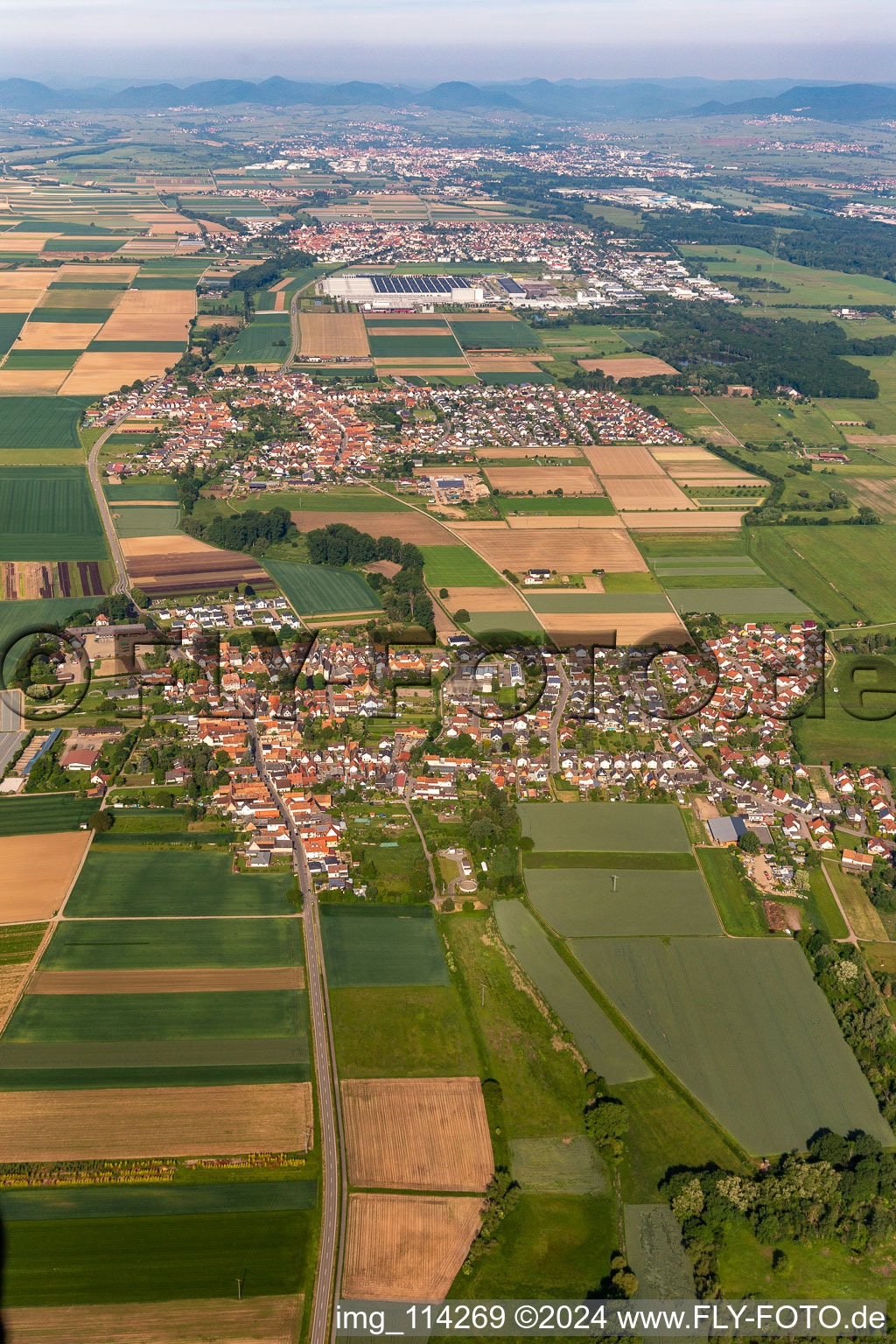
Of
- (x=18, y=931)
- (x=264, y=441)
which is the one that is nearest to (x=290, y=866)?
(x=18, y=931)

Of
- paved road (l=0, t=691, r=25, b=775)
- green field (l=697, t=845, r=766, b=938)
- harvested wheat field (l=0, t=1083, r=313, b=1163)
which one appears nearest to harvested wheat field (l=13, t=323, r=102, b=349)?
paved road (l=0, t=691, r=25, b=775)

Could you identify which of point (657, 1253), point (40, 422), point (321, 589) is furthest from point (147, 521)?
point (657, 1253)

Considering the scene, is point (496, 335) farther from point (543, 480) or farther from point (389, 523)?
point (389, 523)

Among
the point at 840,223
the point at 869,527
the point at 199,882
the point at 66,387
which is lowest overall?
the point at 199,882

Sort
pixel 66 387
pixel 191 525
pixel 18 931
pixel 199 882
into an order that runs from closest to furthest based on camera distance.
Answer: pixel 18 931, pixel 199 882, pixel 191 525, pixel 66 387

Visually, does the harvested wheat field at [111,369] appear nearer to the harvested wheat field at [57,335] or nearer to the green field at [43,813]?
the harvested wheat field at [57,335]

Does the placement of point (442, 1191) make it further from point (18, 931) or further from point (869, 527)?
point (869, 527)

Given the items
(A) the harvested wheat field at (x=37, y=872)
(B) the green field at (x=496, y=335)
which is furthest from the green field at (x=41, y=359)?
(A) the harvested wheat field at (x=37, y=872)
